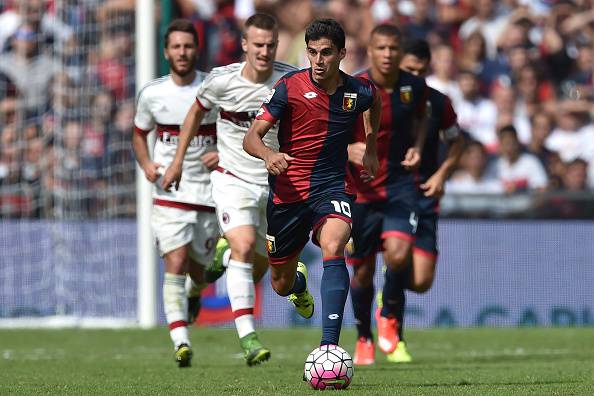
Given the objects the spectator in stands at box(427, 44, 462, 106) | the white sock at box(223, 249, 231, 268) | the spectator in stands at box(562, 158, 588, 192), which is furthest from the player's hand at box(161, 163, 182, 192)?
the spectator in stands at box(427, 44, 462, 106)

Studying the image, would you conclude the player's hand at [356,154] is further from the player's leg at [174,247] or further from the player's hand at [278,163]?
the player's hand at [278,163]

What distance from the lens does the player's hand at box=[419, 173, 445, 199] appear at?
10.3 meters

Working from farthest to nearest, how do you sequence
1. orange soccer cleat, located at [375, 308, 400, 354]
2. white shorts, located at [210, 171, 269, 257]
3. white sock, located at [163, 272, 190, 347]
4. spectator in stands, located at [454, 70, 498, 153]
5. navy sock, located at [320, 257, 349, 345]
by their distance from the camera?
spectator in stands, located at [454, 70, 498, 153]
orange soccer cleat, located at [375, 308, 400, 354]
white sock, located at [163, 272, 190, 347]
white shorts, located at [210, 171, 269, 257]
navy sock, located at [320, 257, 349, 345]

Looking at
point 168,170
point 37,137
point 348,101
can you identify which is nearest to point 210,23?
point 37,137

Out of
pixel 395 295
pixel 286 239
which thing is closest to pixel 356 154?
pixel 395 295

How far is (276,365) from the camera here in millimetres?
9312

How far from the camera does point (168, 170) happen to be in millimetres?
9125

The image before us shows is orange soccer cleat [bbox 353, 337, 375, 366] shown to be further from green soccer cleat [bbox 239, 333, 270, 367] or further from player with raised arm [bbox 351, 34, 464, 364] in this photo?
green soccer cleat [bbox 239, 333, 270, 367]

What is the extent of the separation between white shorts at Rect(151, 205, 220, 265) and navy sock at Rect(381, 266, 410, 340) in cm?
155

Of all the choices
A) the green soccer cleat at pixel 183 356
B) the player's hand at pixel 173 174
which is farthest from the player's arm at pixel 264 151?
the green soccer cleat at pixel 183 356

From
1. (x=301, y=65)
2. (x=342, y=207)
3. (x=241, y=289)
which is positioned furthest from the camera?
(x=301, y=65)

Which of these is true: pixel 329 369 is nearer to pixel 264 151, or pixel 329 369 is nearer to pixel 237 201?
pixel 264 151

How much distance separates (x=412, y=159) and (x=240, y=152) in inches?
65.5

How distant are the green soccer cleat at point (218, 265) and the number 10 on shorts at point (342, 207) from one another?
295 centimetres
